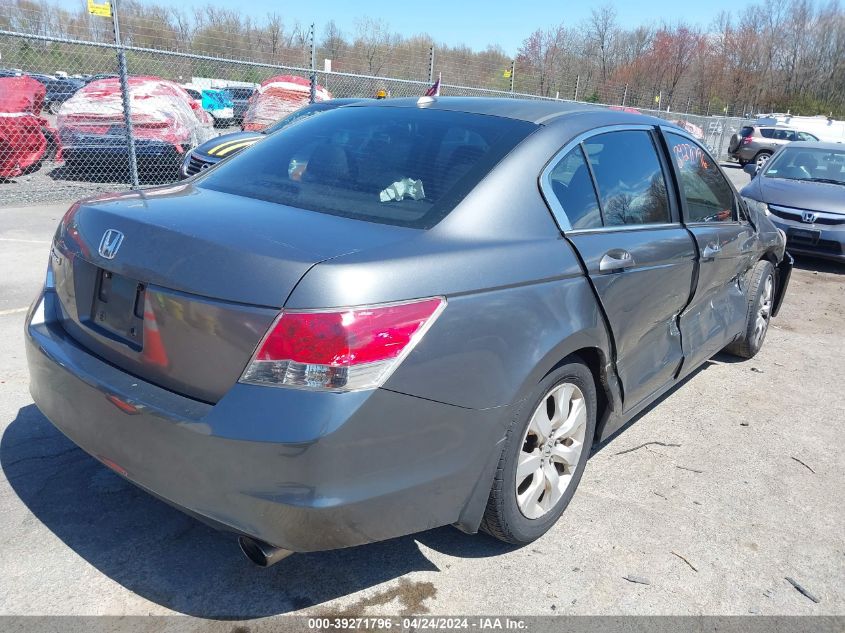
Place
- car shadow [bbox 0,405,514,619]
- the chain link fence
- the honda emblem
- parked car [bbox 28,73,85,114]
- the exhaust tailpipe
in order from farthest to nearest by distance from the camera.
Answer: parked car [bbox 28,73,85,114], the chain link fence, car shadow [bbox 0,405,514,619], the honda emblem, the exhaust tailpipe

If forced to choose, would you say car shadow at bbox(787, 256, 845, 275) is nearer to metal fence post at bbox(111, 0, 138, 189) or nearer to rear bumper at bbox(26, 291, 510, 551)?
rear bumper at bbox(26, 291, 510, 551)

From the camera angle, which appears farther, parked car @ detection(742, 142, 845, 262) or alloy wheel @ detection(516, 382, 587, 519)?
parked car @ detection(742, 142, 845, 262)

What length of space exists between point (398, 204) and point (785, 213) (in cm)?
769

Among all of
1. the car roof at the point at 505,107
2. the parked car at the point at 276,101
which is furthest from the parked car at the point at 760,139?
the car roof at the point at 505,107

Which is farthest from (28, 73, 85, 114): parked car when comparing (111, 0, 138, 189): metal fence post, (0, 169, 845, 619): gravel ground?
(0, 169, 845, 619): gravel ground

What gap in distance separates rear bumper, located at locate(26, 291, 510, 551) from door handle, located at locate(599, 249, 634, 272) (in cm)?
86

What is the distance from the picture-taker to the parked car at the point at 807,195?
27.6 feet

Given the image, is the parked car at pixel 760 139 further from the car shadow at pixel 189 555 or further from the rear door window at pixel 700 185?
the car shadow at pixel 189 555

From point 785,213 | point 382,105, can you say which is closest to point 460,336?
point 382,105

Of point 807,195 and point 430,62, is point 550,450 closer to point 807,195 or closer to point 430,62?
point 807,195

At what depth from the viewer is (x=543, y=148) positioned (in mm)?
2799

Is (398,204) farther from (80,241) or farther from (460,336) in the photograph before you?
(80,241)

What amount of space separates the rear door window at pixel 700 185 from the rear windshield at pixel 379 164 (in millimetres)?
1291

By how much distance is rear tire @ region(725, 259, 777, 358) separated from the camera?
4.96 metres
